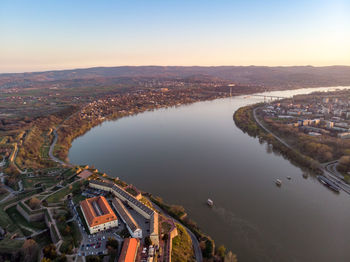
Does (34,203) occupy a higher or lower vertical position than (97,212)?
lower

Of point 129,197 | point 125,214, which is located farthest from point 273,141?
point 125,214

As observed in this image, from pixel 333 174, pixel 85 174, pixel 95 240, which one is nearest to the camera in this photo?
pixel 95 240

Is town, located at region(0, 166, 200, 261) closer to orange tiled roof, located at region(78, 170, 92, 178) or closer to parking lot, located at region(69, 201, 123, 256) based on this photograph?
parking lot, located at region(69, 201, 123, 256)

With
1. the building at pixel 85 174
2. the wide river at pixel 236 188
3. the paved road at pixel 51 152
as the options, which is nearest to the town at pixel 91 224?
the building at pixel 85 174

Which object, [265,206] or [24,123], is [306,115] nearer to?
[265,206]

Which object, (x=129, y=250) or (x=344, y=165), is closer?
(x=129, y=250)

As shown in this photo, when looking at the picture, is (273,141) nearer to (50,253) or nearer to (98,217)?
(98,217)
